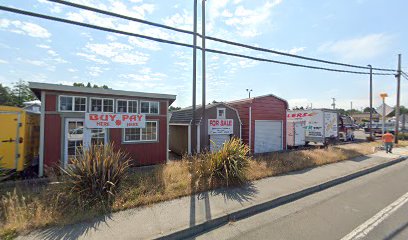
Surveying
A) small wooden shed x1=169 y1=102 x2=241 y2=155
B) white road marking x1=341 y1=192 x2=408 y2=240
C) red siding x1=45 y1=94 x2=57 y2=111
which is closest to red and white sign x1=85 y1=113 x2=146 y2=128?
red siding x1=45 y1=94 x2=57 y2=111

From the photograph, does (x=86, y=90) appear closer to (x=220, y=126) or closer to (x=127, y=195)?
(x=127, y=195)

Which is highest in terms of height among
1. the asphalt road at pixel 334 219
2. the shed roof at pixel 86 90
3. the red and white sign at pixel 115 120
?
the shed roof at pixel 86 90

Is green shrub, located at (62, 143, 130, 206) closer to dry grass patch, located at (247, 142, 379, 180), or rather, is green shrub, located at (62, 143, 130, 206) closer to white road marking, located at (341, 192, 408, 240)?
dry grass patch, located at (247, 142, 379, 180)

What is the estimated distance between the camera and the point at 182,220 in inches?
184

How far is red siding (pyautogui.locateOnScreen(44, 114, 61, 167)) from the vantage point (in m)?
8.83

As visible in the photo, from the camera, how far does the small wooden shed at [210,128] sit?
43.6ft

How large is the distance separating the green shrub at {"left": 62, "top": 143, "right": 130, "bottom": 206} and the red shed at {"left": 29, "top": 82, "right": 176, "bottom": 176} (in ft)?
12.4

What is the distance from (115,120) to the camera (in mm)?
10055

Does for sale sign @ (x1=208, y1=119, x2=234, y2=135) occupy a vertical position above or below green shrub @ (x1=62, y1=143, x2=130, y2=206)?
above

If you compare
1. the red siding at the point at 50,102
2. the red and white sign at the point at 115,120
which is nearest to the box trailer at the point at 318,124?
the red and white sign at the point at 115,120

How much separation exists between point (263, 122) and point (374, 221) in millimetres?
11150

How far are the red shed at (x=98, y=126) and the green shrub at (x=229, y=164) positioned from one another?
447 cm

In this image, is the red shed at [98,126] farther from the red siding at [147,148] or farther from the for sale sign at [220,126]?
the for sale sign at [220,126]

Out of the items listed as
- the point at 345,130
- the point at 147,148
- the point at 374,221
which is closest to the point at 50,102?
the point at 147,148
